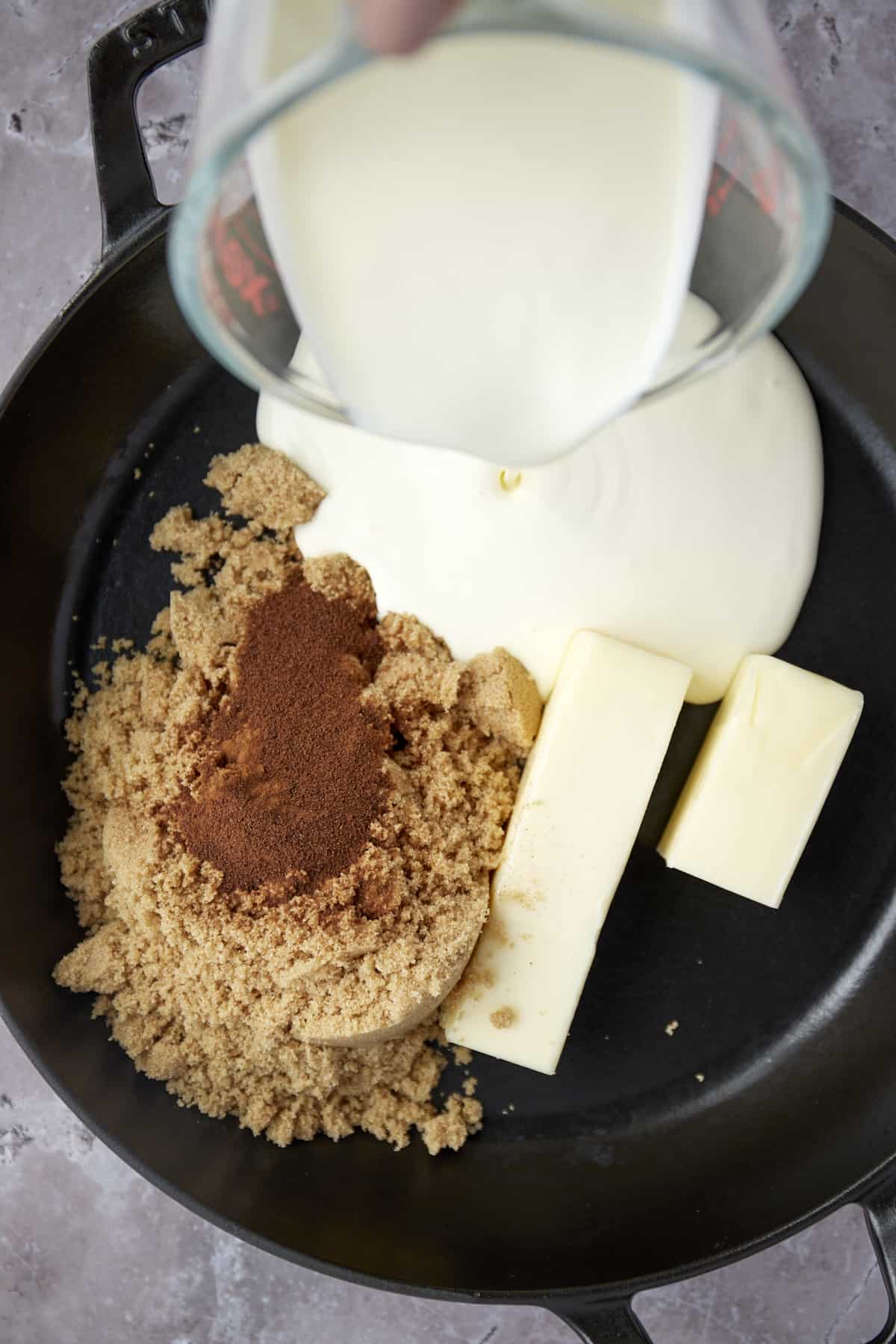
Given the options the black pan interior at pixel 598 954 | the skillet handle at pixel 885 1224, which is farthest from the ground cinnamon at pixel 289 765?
the skillet handle at pixel 885 1224

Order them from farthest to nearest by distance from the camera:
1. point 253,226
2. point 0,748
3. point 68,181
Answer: point 68,181, point 0,748, point 253,226

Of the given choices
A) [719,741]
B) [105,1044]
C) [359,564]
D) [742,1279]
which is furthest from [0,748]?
[742,1279]

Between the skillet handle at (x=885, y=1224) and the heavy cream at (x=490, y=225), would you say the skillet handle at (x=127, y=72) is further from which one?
the skillet handle at (x=885, y=1224)

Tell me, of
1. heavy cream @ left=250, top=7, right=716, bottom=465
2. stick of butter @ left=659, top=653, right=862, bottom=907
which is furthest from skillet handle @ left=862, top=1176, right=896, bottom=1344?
heavy cream @ left=250, top=7, right=716, bottom=465

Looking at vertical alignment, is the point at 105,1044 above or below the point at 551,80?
A: below

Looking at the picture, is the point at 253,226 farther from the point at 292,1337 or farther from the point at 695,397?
the point at 292,1337

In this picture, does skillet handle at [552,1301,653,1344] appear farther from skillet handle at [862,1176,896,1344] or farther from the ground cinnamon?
the ground cinnamon

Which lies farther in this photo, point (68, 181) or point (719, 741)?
point (68, 181)
